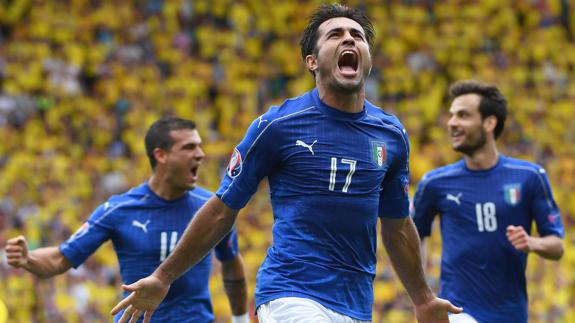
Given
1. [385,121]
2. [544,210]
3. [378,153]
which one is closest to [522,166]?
[544,210]

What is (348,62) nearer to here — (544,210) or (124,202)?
(124,202)

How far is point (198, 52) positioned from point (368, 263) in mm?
15062

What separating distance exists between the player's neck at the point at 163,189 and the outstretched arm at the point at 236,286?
1.94ft

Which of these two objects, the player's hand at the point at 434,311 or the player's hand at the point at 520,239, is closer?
the player's hand at the point at 434,311

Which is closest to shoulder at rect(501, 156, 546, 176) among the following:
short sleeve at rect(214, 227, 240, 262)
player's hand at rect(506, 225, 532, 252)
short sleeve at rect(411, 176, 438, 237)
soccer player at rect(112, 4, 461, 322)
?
short sleeve at rect(411, 176, 438, 237)

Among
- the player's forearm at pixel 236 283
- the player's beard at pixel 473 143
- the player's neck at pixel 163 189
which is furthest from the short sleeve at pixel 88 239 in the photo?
the player's beard at pixel 473 143

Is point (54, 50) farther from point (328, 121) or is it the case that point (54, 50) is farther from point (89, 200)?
point (328, 121)

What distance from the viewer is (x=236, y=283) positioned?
7660mm

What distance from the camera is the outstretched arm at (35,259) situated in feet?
22.6

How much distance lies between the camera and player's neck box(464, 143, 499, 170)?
7914mm

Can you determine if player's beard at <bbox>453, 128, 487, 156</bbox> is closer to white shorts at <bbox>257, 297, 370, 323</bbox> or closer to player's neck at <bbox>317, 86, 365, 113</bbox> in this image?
player's neck at <bbox>317, 86, 365, 113</bbox>

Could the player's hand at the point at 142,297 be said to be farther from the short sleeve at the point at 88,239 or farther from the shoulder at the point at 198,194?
the shoulder at the point at 198,194

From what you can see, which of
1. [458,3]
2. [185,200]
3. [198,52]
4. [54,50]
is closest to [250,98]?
[198,52]

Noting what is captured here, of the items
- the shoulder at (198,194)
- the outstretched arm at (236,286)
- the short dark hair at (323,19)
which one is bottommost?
the outstretched arm at (236,286)
